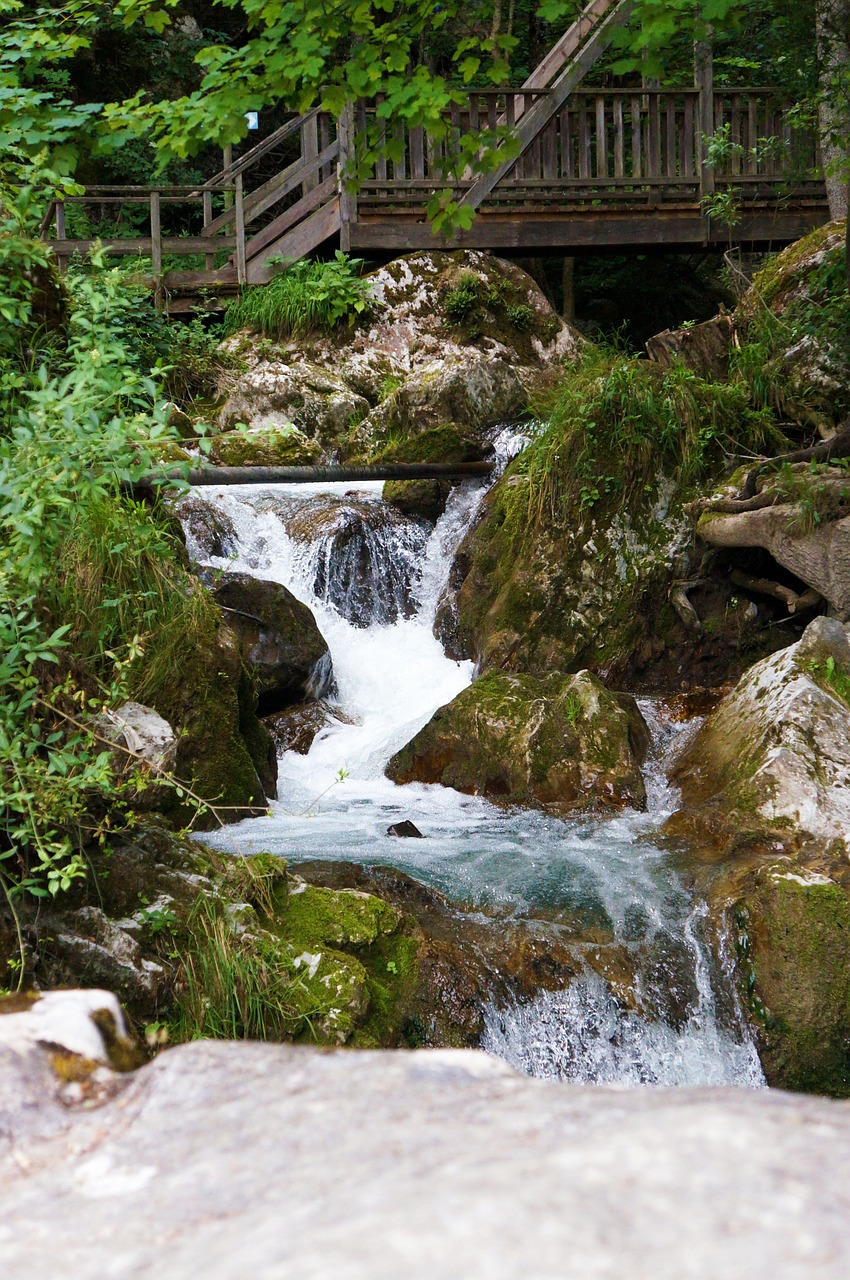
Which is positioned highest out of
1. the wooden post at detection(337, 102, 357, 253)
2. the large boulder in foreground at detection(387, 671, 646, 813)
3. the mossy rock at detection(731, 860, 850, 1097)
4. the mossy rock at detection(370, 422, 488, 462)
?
the wooden post at detection(337, 102, 357, 253)

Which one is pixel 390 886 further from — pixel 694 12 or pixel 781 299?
pixel 781 299

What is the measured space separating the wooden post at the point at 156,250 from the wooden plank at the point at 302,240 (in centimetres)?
104

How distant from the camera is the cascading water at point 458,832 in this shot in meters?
4.16

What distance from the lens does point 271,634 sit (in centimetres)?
749

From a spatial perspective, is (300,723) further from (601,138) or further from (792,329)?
(601,138)

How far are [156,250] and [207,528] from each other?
18.5 feet

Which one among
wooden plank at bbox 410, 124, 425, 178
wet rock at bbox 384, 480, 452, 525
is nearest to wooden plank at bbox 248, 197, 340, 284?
wooden plank at bbox 410, 124, 425, 178

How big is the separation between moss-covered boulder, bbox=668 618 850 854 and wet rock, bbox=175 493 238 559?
4.11 metres

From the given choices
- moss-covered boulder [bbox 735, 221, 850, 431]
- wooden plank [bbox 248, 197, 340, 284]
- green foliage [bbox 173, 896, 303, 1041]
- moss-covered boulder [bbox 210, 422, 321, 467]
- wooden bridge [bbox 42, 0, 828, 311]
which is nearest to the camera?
green foliage [bbox 173, 896, 303, 1041]

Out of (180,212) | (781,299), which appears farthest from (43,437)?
(180,212)

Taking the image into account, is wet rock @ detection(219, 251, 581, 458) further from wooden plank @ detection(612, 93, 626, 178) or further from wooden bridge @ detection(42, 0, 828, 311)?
wooden plank @ detection(612, 93, 626, 178)

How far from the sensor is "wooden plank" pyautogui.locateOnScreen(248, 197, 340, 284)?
496 inches

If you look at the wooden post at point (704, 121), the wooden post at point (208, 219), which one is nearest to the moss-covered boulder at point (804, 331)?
the wooden post at point (704, 121)

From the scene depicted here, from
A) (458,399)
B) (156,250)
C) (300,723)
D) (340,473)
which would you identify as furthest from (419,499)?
(156,250)
